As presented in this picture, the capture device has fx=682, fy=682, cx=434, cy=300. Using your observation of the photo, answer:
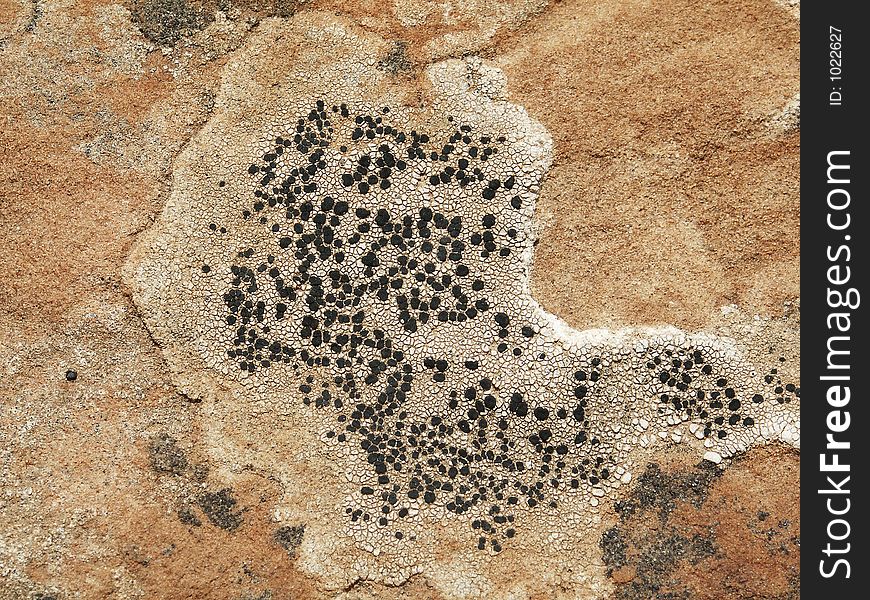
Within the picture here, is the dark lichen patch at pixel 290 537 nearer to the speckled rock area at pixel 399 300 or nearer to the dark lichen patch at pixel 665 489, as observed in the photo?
the speckled rock area at pixel 399 300

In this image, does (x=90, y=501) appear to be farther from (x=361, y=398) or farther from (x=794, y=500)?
(x=794, y=500)

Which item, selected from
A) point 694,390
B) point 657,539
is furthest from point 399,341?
point 657,539

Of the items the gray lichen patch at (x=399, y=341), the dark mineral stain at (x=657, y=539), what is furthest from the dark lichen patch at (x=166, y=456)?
the dark mineral stain at (x=657, y=539)

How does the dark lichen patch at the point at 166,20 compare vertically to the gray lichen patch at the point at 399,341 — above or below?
above

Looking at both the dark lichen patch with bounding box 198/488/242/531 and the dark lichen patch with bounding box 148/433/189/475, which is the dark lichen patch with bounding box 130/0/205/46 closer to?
the dark lichen patch with bounding box 148/433/189/475

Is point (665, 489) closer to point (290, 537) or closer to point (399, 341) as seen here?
point (399, 341)
